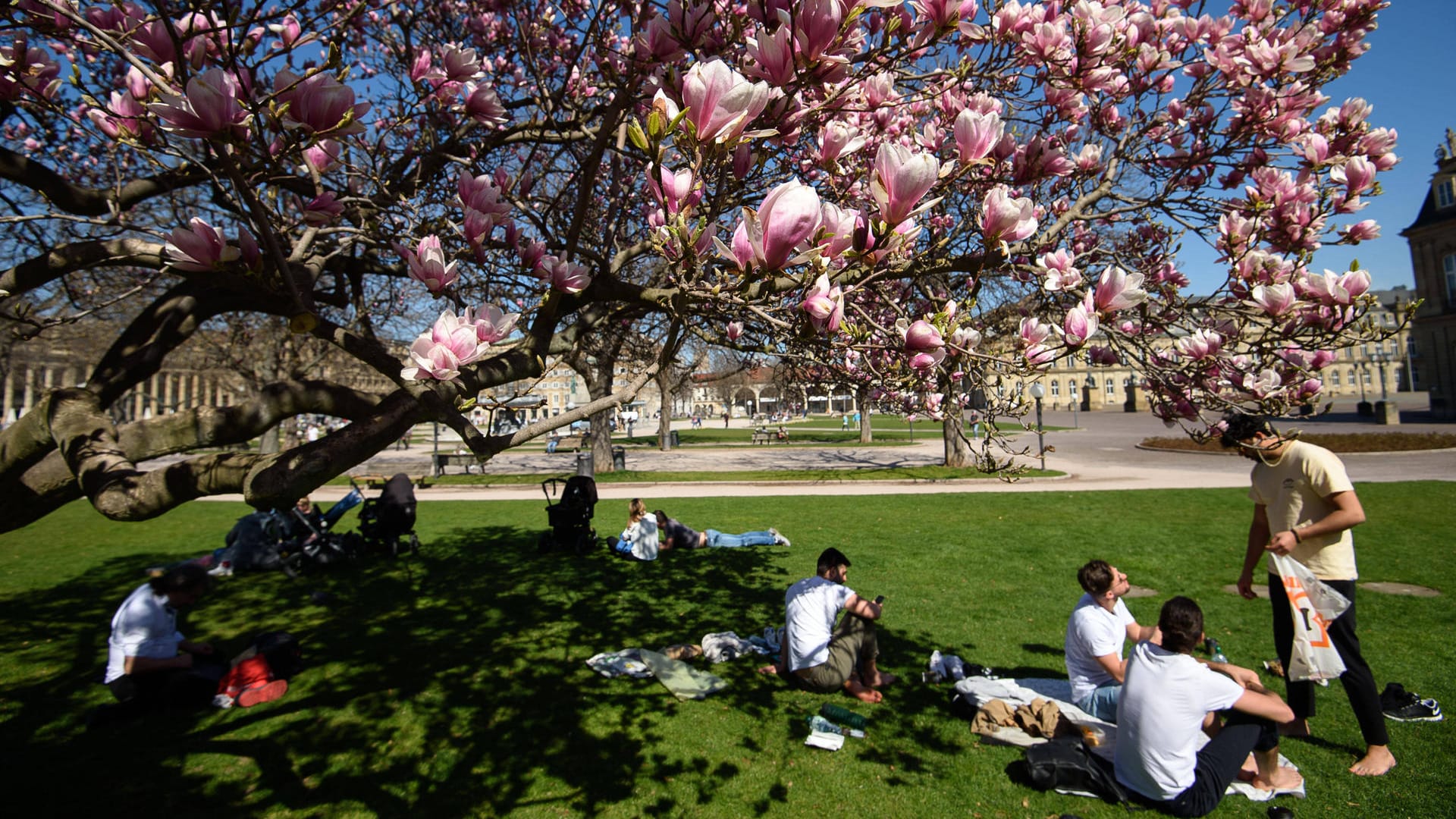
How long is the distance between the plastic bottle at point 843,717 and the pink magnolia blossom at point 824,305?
3450mm

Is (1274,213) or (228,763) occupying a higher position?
(1274,213)

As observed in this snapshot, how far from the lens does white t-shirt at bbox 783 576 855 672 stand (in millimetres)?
4980

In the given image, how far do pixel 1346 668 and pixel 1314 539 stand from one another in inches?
28.5

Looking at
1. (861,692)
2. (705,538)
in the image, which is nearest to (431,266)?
(861,692)

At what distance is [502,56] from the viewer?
6418 mm

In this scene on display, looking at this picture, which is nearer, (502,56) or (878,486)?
(502,56)

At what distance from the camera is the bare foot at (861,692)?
487 cm

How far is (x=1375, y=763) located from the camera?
12.3ft

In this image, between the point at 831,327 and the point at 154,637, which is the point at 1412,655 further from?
the point at 154,637

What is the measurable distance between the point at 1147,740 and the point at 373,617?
6.62 m

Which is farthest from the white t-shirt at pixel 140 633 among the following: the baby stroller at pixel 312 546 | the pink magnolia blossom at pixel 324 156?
the pink magnolia blossom at pixel 324 156

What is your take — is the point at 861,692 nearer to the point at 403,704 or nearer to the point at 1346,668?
the point at 1346,668

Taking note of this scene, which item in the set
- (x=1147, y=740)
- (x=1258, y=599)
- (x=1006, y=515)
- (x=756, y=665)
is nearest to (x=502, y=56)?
(x=756, y=665)

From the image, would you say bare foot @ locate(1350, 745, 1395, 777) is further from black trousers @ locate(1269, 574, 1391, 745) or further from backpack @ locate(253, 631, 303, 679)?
backpack @ locate(253, 631, 303, 679)
